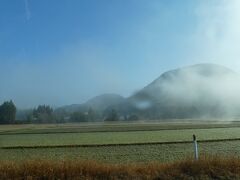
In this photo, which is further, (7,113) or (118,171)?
(7,113)

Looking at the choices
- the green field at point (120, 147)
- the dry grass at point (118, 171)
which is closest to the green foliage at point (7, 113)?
the green field at point (120, 147)

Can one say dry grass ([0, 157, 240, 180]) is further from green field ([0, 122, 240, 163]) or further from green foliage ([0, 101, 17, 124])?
green foliage ([0, 101, 17, 124])

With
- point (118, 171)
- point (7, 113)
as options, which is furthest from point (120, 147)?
point (7, 113)

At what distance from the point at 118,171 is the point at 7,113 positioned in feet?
529

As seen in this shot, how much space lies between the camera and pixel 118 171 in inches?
491

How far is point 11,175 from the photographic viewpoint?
12.4 m

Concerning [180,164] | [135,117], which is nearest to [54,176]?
[180,164]

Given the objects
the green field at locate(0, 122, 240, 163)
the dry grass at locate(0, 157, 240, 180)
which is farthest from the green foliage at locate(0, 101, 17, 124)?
the dry grass at locate(0, 157, 240, 180)

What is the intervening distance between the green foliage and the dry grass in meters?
155

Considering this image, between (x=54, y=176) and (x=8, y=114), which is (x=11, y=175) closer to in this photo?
(x=54, y=176)

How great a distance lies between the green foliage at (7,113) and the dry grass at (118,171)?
154917mm

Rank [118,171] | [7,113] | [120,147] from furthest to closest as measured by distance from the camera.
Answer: [7,113] < [120,147] < [118,171]

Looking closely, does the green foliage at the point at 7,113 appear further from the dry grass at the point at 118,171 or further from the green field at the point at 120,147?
the dry grass at the point at 118,171

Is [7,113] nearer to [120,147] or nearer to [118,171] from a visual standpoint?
[120,147]
